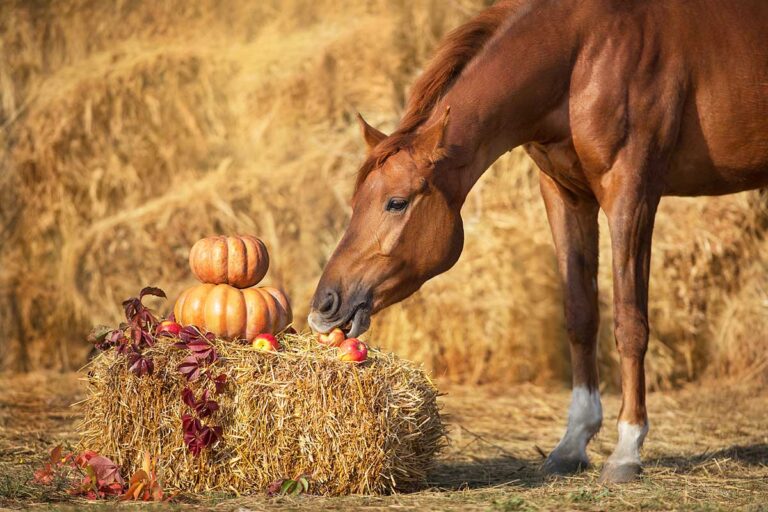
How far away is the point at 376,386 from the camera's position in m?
4.03

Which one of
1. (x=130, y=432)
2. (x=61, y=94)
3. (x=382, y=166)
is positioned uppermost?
(x=61, y=94)

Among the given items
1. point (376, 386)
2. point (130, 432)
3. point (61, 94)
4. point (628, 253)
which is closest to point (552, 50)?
point (628, 253)

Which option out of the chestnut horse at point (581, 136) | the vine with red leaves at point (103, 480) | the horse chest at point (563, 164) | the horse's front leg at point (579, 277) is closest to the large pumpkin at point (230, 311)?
the chestnut horse at point (581, 136)

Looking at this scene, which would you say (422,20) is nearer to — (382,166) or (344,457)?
(382,166)

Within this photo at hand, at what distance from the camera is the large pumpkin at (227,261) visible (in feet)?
14.8

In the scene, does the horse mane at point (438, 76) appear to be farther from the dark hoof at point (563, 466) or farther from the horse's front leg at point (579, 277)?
the dark hoof at point (563, 466)

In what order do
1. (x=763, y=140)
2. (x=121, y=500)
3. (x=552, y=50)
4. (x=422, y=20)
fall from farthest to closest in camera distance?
(x=422, y=20), (x=763, y=140), (x=552, y=50), (x=121, y=500)

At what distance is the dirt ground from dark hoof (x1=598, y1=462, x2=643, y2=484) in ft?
0.22

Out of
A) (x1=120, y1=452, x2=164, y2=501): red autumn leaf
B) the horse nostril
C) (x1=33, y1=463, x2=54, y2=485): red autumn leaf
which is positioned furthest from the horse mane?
(x1=33, y1=463, x2=54, y2=485): red autumn leaf

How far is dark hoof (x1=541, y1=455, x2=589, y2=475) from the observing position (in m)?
4.87

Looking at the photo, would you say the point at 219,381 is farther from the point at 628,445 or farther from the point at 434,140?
the point at 628,445

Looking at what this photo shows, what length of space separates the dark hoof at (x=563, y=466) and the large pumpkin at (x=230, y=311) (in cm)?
141

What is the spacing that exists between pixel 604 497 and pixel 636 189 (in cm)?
130

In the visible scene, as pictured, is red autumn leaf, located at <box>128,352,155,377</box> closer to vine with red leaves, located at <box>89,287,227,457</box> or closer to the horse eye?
vine with red leaves, located at <box>89,287,227,457</box>
